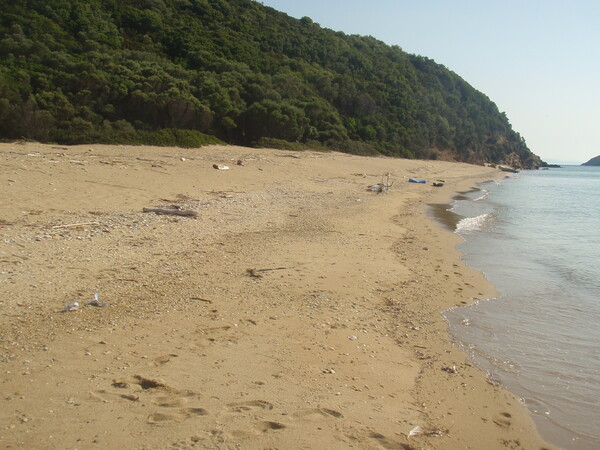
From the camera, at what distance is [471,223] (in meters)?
15.4

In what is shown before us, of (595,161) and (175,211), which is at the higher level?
(595,161)

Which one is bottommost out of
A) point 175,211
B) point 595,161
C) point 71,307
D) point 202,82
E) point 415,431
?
point 415,431

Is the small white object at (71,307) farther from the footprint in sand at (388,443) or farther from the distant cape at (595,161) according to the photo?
the distant cape at (595,161)

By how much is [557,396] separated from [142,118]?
80.2ft

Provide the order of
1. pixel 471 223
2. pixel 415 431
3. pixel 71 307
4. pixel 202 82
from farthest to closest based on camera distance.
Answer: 1. pixel 202 82
2. pixel 471 223
3. pixel 71 307
4. pixel 415 431

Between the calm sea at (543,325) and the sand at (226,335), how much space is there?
30 cm

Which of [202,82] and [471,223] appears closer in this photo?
[471,223]

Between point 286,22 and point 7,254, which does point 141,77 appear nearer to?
point 7,254

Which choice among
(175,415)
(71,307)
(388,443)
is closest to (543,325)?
(388,443)

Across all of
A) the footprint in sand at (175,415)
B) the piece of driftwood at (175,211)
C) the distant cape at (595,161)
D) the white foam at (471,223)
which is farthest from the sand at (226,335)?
the distant cape at (595,161)

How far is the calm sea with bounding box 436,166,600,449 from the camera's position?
14.6 feet

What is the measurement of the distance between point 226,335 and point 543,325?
13.5 feet

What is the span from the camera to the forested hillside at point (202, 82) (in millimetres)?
22781

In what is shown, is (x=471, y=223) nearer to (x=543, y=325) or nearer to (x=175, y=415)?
(x=543, y=325)
